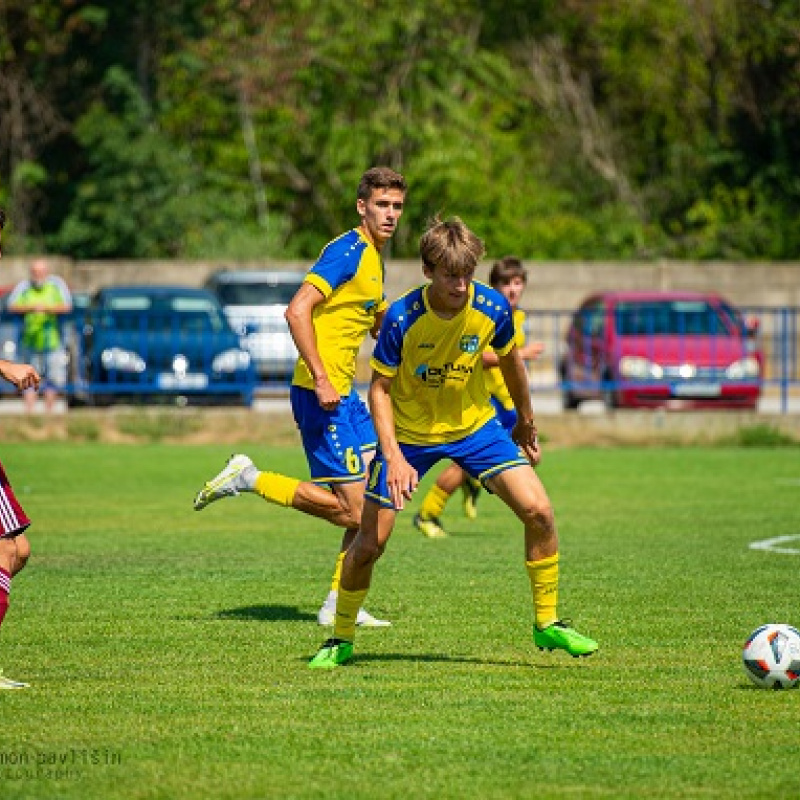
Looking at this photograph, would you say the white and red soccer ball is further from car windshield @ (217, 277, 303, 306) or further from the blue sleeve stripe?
car windshield @ (217, 277, 303, 306)

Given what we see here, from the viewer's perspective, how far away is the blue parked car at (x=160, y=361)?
76.8 ft

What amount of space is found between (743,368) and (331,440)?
48.7ft

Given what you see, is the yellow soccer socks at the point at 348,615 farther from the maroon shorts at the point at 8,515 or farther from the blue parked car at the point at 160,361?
the blue parked car at the point at 160,361

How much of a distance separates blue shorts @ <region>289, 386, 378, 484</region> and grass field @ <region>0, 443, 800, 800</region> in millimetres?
756


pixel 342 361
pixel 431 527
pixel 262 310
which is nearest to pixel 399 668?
pixel 342 361

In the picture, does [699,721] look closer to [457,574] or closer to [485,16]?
[457,574]

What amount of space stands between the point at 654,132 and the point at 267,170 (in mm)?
10576

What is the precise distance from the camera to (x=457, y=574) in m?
11.5

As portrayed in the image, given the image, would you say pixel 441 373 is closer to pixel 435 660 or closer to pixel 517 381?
pixel 517 381

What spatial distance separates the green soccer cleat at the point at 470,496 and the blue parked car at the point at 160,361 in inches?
321

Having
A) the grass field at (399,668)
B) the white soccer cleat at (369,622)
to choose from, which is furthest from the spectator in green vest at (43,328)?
the white soccer cleat at (369,622)

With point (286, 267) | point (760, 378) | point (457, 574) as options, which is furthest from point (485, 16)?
point (457, 574)

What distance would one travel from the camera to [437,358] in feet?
26.3

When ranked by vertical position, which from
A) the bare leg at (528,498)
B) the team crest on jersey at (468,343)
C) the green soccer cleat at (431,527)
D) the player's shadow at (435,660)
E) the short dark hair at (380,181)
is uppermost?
the short dark hair at (380,181)
